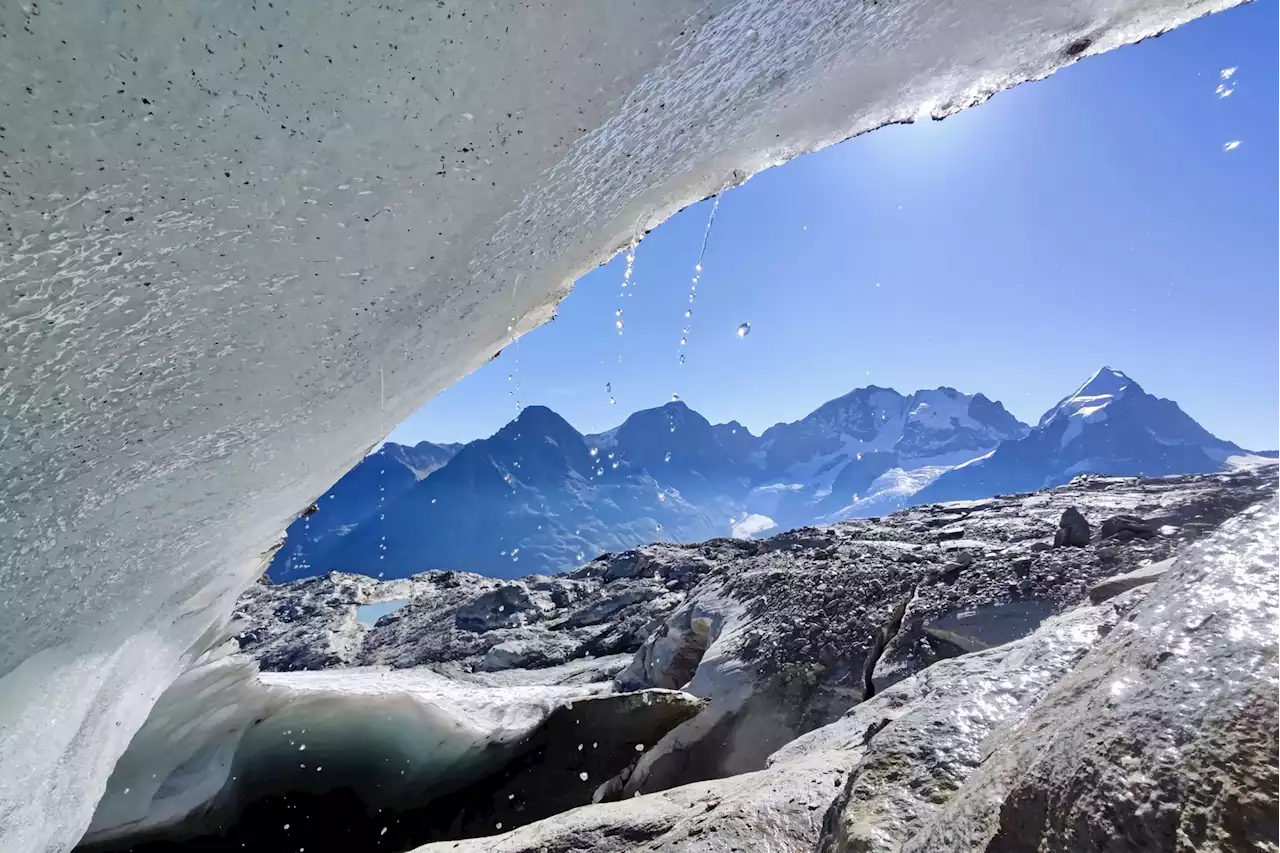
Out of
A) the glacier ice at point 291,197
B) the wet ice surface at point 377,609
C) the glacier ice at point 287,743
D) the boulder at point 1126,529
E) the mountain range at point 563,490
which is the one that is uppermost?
the mountain range at point 563,490

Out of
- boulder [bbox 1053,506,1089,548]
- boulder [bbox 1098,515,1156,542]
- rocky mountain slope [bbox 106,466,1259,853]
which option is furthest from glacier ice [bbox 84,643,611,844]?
boulder [bbox 1098,515,1156,542]

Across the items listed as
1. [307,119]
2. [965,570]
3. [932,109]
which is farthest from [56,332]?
[965,570]

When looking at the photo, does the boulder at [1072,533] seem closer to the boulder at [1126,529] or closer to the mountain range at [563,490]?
the boulder at [1126,529]

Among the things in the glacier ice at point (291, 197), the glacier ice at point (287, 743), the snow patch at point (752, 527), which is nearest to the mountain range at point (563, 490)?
the snow patch at point (752, 527)

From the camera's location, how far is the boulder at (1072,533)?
768 centimetres

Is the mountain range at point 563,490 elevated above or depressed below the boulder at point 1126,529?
above

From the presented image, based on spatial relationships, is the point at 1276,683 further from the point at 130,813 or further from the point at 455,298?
the point at 130,813

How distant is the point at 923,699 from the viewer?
3387 millimetres

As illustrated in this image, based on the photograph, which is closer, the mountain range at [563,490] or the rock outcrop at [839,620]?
the rock outcrop at [839,620]

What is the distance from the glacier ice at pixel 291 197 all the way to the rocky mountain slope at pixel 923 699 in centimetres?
247

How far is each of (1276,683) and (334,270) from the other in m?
3.06

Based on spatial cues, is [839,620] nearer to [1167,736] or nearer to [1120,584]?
[1120,584]

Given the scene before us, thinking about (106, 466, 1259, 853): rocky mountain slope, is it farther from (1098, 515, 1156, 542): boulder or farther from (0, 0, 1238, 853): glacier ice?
(0, 0, 1238, 853): glacier ice

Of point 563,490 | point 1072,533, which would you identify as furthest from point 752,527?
point 1072,533
